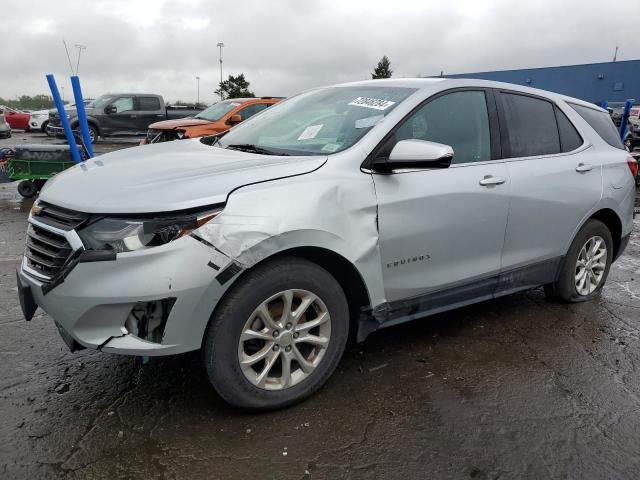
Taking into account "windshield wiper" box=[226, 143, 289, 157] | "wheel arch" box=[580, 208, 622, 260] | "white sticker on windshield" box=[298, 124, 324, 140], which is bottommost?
"wheel arch" box=[580, 208, 622, 260]

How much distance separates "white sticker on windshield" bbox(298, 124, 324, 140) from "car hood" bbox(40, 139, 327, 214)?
0.35 m

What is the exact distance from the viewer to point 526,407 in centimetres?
280

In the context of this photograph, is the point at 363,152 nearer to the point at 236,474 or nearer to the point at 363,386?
the point at 363,386

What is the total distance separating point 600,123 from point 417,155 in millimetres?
2478

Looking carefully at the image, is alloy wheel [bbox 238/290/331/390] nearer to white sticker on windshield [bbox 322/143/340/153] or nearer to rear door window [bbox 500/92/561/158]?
white sticker on windshield [bbox 322/143/340/153]

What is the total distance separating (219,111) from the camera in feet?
38.7

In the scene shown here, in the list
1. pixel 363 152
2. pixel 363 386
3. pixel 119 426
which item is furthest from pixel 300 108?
pixel 119 426

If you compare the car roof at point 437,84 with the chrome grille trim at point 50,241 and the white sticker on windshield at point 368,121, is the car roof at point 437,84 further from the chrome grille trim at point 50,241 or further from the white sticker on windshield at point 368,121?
the chrome grille trim at point 50,241

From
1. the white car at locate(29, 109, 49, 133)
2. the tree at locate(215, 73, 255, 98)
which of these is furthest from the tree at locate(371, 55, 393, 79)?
the white car at locate(29, 109, 49, 133)

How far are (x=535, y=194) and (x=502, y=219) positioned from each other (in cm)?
38

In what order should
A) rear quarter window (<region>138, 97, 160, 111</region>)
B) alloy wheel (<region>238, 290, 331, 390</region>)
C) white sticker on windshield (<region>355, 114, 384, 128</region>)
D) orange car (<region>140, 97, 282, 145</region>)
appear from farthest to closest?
1. rear quarter window (<region>138, 97, 160, 111</region>)
2. orange car (<region>140, 97, 282, 145</region>)
3. white sticker on windshield (<region>355, 114, 384, 128</region>)
4. alloy wheel (<region>238, 290, 331, 390</region>)

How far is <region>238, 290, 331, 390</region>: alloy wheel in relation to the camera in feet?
8.15

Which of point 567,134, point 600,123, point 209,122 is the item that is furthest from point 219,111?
point 567,134

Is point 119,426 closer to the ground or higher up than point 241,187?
closer to the ground
